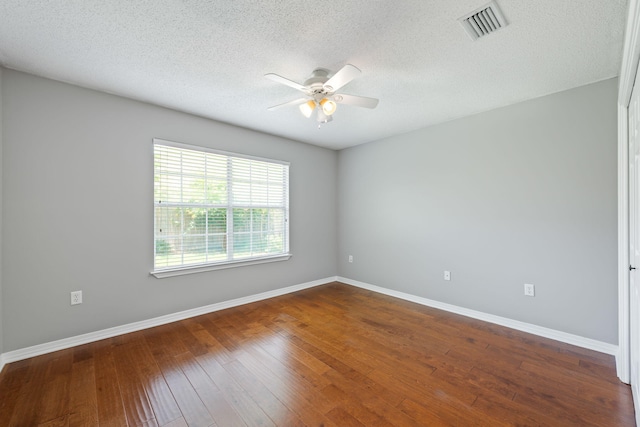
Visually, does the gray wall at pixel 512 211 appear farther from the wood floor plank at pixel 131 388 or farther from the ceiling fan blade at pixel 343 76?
the wood floor plank at pixel 131 388

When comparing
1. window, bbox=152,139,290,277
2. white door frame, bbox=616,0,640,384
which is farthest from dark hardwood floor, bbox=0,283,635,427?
window, bbox=152,139,290,277

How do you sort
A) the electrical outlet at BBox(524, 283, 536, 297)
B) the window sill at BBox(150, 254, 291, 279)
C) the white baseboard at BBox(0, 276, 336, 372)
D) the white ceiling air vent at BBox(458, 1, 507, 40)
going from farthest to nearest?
the window sill at BBox(150, 254, 291, 279)
the electrical outlet at BBox(524, 283, 536, 297)
the white baseboard at BBox(0, 276, 336, 372)
the white ceiling air vent at BBox(458, 1, 507, 40)

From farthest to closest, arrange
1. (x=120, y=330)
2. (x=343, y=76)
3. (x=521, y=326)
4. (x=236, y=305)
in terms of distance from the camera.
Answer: (x=236, y=305), (x=521, y=326), (x=120, y=330), (x=343, y=76)

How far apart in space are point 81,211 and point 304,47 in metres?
2.56

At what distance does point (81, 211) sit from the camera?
2.55 metres

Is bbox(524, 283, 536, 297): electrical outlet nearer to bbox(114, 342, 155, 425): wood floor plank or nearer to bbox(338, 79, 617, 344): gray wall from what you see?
bbox(338, 79, 617, 344): gray wall

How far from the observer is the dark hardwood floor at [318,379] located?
164 centimetres

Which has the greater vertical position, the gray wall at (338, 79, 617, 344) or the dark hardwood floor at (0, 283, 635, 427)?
the gray wall at (338, 79, 617, 344)

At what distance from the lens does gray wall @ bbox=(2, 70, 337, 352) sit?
227cm

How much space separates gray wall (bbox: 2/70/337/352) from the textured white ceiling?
267mm

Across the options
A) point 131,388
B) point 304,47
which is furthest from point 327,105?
point 131,388

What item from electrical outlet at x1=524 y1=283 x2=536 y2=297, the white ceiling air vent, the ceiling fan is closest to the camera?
the white ceiling air vent

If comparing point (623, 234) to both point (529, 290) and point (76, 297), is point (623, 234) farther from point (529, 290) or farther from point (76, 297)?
point (76, 297)

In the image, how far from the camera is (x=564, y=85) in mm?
2500
